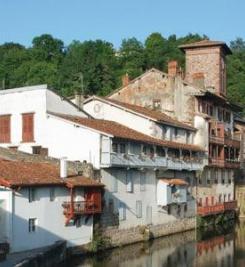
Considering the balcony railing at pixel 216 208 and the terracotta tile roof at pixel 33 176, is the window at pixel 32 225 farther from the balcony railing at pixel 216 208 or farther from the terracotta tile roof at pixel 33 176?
the balcony railing at pixel 216 208

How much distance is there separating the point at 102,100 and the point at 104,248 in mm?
18951

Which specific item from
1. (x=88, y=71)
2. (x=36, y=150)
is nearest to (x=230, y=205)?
(x=36, y=150)

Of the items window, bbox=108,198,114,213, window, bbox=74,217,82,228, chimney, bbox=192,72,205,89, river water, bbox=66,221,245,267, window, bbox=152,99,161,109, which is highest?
chimney, bbox=192,72,205,89

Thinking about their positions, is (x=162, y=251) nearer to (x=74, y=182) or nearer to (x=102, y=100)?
(x=74, y=182)

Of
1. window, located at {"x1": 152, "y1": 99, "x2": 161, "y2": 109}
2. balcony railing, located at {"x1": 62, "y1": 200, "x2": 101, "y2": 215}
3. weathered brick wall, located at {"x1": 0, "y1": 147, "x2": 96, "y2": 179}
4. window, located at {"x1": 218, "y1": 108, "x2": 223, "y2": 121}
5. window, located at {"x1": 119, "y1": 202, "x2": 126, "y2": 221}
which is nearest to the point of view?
balcony railing, located at {"x1": 62, "y1": 200, "x2": 101, "y2": 215}

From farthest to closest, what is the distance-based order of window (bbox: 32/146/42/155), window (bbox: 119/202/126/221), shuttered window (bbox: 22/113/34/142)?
shuttered window (bbox: 22/113/34/142)
window (bbox: 32/146/42/155)
window (bbox: 119/202/126/221)

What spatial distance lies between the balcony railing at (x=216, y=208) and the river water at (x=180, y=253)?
400cm

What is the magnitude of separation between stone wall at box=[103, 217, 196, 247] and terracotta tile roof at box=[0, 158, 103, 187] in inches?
204

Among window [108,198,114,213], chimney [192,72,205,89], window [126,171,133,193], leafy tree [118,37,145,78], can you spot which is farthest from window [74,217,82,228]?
leafy tree [118,37,145,78]

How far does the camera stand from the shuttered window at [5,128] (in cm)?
4925

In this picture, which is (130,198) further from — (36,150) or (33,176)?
(33,176)

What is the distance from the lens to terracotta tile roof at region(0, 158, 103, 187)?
36000mm

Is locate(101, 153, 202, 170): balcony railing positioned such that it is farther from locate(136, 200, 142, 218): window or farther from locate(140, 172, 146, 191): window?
locate(136, 200, 142, 218): window

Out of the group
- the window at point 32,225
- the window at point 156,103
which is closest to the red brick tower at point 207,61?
the window at point 156,103
